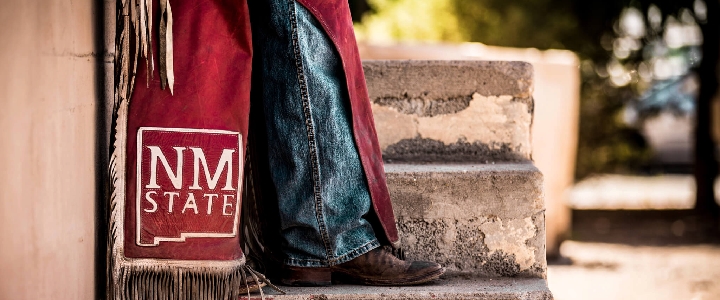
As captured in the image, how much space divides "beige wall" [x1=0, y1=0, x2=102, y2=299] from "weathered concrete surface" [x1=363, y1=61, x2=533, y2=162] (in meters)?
1.02

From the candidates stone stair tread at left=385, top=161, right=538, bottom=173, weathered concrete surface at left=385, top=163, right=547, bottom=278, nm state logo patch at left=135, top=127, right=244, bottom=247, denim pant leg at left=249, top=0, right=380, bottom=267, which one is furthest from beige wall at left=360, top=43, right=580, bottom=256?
nm state logo patch at left=135, top=127, right=244, bottom=247

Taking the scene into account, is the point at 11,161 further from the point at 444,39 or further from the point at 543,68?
the point at 444,39

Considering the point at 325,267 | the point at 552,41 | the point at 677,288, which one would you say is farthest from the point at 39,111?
the point at 552,41

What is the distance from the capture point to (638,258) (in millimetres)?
5777

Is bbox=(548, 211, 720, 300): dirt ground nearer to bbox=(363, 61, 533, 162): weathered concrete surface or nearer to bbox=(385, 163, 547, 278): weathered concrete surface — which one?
bbox=(363, 61, 533, 162): weathered concrete surface

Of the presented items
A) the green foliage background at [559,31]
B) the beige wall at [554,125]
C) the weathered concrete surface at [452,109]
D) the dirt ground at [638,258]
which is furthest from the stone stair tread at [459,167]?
the green foliage background at [559,31]

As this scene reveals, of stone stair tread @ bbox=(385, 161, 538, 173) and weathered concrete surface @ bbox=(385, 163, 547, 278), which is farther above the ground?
stone stair tread @ bbox=(385, 161, 538, 173)

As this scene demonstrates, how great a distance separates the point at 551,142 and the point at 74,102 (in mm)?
4126

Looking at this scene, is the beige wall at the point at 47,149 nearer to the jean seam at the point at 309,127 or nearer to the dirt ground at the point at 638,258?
the jean seam at the point at 309,127

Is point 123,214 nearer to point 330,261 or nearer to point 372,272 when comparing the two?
point 330,261

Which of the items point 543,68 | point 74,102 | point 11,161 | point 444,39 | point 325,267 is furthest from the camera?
point 444,39

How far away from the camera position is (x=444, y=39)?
6504mm

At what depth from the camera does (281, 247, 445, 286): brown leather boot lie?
7.17 ft

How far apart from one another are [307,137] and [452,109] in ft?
2.69
